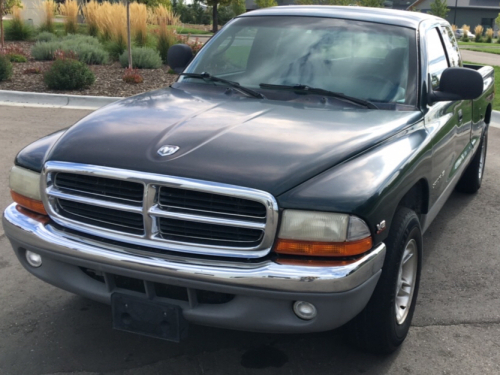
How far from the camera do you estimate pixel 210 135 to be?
3.23 metres

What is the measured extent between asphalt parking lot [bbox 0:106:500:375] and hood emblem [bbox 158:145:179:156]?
114cm

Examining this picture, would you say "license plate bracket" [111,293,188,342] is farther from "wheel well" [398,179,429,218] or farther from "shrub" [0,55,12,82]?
"shrub" [0,55,12,82]

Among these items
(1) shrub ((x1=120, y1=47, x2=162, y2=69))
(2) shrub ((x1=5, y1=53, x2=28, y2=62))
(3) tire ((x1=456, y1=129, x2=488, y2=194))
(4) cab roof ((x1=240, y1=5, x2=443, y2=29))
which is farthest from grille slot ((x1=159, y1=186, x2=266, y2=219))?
(2) shrub ((x1=5, y1=53, x2=28, y2=62))

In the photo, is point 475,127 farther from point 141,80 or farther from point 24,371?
point 141,80

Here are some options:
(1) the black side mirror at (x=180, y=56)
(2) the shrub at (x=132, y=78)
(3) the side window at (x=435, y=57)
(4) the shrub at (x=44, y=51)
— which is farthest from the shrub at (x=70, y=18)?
(3) the side window at (x=435, y=57)

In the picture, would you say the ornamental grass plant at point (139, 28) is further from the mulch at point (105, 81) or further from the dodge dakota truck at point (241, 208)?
the dodge dakota truck at point (241, 208)

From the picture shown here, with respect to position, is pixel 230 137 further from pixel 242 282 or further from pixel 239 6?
pixel 239 6

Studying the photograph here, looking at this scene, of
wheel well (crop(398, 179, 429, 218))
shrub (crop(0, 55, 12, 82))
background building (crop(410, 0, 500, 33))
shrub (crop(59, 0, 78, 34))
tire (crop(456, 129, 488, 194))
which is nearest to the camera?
wheel well (crop(398, 179, 429, 218))

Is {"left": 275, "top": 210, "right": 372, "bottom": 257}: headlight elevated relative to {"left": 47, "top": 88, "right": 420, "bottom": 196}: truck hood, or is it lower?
lower

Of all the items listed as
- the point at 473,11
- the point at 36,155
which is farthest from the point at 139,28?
the point at 473,11

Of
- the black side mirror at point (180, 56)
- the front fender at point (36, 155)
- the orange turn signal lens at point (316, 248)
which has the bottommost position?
the orange turn signal lens at point (316, 248)

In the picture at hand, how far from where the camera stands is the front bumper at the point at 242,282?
2.75 metres

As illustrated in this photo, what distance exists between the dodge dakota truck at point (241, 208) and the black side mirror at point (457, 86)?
2 centimetres

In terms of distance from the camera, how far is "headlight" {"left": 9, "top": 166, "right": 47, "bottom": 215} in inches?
129
